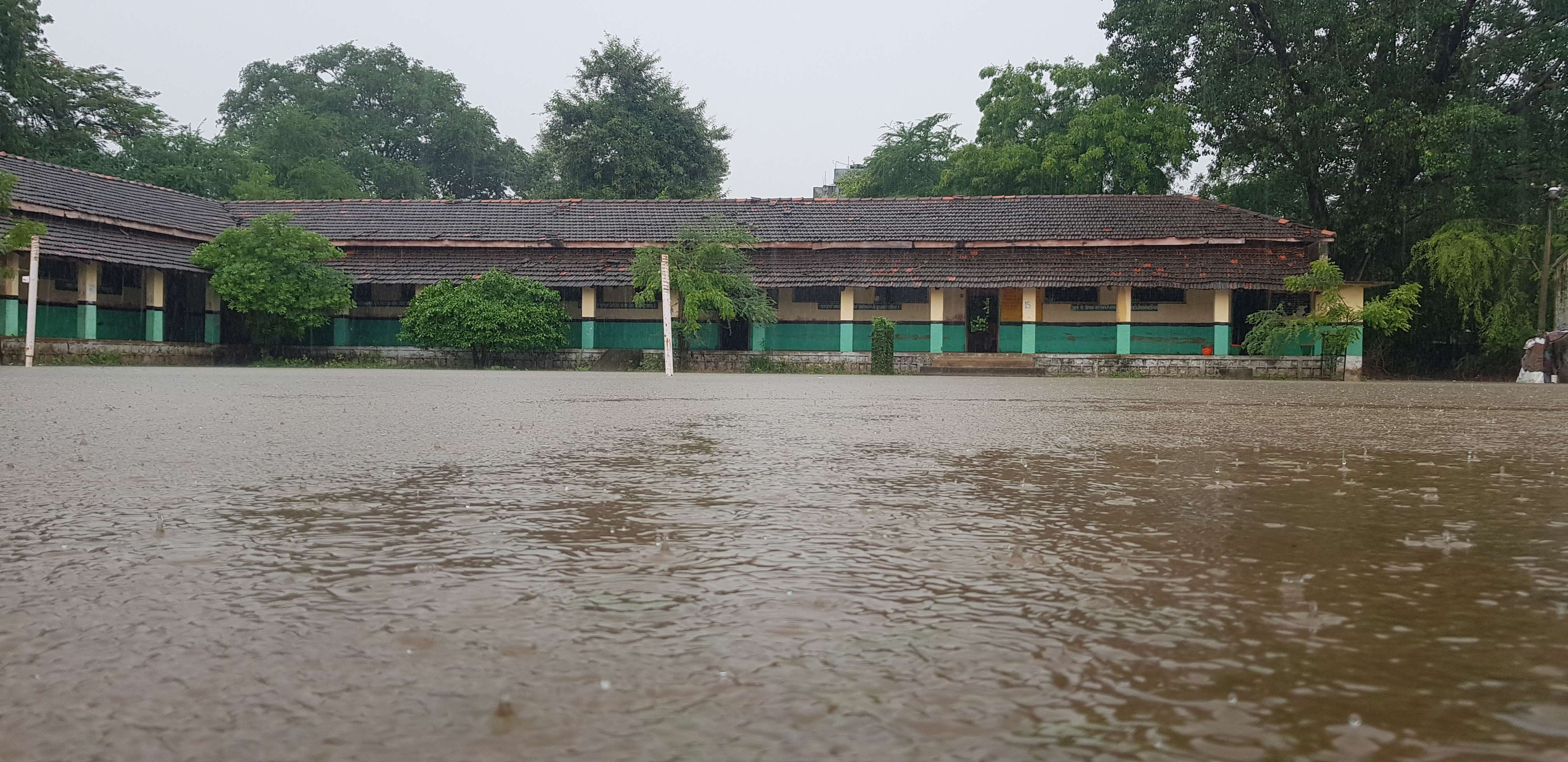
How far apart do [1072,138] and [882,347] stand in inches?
384

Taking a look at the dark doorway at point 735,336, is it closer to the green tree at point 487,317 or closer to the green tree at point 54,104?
the green tree at point 487,317

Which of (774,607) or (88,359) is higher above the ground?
(88,359)

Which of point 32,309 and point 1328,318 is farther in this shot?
point 1328,318

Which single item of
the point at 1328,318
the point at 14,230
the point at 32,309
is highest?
the point at 14,230

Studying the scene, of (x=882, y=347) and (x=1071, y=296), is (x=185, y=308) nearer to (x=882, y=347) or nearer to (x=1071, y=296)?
(x=882, y=347)

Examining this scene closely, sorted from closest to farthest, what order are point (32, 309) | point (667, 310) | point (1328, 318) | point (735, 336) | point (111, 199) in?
point (32, 309) → point (667, 310) → point (1328, 318) → point (111, 199) → point (735, 336)

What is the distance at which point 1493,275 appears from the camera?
24578mm

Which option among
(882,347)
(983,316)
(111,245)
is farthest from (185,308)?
(983,316)

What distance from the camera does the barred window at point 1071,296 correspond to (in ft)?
86.5

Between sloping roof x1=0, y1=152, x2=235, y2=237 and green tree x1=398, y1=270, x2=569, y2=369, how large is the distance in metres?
6.73

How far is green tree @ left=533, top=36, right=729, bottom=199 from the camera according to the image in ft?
124

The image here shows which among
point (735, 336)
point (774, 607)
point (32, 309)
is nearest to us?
point (774, 607)

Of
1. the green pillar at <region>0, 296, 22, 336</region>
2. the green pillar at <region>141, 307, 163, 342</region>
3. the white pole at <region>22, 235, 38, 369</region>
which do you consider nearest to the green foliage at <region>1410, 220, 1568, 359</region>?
the white pole at <region>22, 235, 38, 369</region>

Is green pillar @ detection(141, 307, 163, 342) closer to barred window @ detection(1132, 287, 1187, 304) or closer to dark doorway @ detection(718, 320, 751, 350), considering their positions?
dark doorway @ detection(718, 320, 751, 350)
